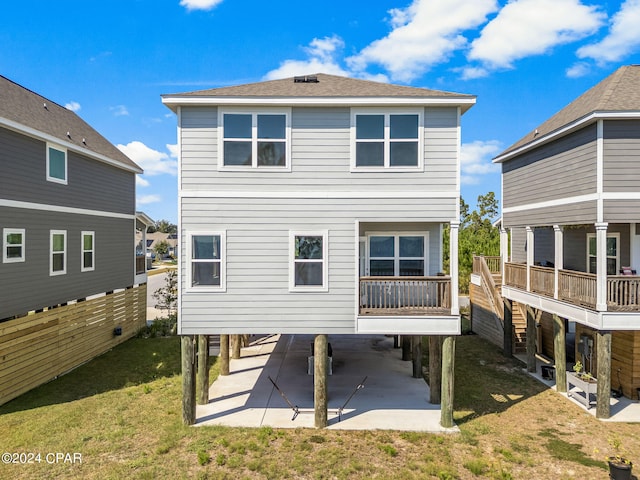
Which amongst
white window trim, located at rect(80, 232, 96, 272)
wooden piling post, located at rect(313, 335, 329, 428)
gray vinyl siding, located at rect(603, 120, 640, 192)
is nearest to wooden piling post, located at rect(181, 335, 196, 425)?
wooden piling post, located at rect(313, 335, 329, 428)

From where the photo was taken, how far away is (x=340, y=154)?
8.89m

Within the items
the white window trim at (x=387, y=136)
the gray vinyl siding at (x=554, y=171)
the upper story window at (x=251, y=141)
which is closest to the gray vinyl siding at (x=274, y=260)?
the white window trim at (x=387, y=136)

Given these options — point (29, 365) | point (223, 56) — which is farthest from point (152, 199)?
point (29, 365)

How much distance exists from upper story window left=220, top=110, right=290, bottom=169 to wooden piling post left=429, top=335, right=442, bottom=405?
622cm

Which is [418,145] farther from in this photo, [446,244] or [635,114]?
[446,244]

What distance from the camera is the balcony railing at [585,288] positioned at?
362 inches

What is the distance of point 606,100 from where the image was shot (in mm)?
9648

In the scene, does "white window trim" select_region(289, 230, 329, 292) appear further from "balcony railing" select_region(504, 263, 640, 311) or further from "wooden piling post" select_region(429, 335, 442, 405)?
"balcony railing" select_region(504, 263, 640, 311)

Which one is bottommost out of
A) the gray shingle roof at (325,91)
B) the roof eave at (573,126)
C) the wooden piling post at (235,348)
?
the wooden piling post at (235,348)

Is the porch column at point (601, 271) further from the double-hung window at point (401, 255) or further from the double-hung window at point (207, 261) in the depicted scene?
the double-hung window at point (207, 261)

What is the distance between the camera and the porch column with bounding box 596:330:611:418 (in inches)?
360

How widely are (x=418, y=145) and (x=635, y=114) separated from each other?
5.47m

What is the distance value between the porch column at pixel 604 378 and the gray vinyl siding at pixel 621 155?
149 inches

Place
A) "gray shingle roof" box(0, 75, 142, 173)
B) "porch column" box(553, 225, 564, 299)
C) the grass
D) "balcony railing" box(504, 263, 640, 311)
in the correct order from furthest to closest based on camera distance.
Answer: "gray shingle roof" box(0, 75, 142, 173) < "porch column" box(553, 225, 564, 299) < "balcony railing" box(504, 263, 640, 311) < the grass
